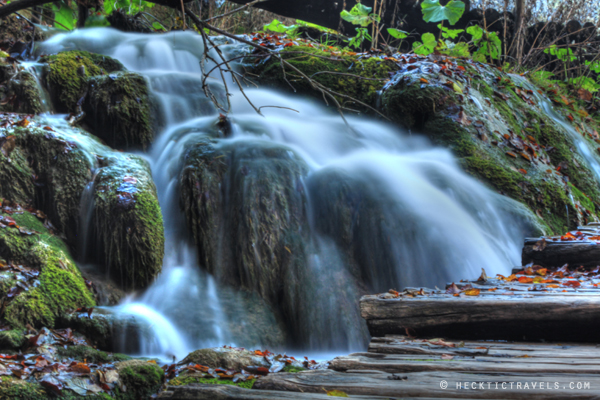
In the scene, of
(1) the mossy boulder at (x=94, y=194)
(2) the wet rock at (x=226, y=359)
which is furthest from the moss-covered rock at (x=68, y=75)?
(2) the wet rock at (x=226, y=359)

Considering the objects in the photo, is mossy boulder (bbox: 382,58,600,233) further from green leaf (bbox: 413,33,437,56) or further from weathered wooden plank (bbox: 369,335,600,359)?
weathered wooden plank (bbox: 369,335,600,359)

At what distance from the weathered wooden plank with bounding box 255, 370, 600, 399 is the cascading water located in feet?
8.03

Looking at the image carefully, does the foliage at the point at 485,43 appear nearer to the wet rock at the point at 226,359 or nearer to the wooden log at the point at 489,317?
the wooden log at the point at 489,317

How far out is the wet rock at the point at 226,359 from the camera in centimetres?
295

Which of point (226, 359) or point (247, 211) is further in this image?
point (247, 211)

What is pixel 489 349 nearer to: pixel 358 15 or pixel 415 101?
pixel 415 101

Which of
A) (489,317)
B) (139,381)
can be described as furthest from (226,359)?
(489,317)

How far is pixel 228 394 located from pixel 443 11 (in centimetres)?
985

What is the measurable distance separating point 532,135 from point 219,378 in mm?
6863

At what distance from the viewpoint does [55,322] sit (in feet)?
11.5

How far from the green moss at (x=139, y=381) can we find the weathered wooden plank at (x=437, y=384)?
1.66m

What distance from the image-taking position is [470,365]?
1.68 meters

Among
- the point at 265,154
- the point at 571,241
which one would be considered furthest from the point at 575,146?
the point at 265,154

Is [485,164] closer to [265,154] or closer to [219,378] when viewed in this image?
[265,154]
